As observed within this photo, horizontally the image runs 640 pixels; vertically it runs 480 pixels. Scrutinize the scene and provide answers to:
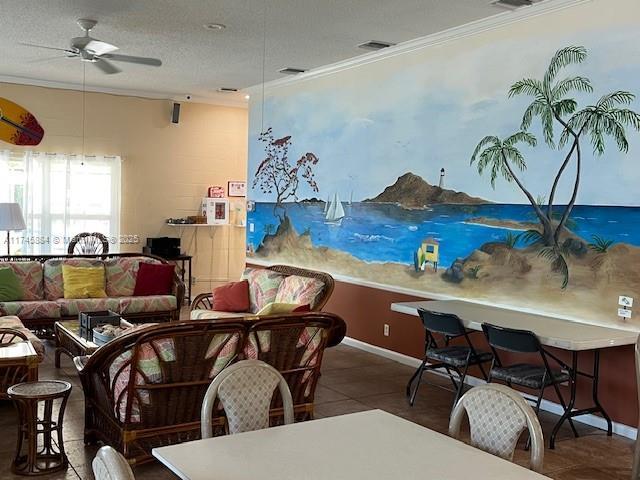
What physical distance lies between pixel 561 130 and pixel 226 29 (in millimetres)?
3084

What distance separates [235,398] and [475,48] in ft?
14.3

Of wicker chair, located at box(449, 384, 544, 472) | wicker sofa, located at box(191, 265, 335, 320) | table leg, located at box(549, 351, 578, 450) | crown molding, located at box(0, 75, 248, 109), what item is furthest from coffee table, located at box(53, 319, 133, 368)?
crown molding, located at box(0, 75, 248, 109)

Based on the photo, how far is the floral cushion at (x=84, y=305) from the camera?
683 cm

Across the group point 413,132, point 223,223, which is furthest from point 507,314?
point 223,223

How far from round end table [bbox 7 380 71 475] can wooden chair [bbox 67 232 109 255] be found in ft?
18.8

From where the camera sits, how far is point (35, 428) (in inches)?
146

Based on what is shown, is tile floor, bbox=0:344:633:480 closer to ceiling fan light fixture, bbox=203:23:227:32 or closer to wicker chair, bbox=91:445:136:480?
wicker chair, bbox=91:445:136:480

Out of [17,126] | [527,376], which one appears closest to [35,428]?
[527,376]

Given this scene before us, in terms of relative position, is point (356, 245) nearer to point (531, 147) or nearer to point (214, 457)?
point (531, 147)

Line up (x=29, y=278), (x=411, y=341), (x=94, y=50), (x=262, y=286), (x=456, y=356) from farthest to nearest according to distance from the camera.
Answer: (x=29, y=278) < (x=262, y=286) < (x=411, y=341) < (x=94, y=50) < (x=456, y=356)

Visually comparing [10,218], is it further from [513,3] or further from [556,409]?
[556,409]

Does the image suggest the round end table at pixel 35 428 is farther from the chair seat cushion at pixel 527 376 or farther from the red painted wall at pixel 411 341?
the red painted wall at pixel 411 341

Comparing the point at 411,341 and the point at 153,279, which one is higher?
the point at 153,279

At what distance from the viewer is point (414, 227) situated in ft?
21.4
